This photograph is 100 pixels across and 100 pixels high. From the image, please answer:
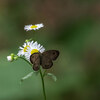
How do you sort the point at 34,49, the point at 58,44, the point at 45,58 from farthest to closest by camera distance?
1. the point at 58,44
2. the point at 34,49
3. the point at 45,58

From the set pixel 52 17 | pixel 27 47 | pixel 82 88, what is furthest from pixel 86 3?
pixel 27 47

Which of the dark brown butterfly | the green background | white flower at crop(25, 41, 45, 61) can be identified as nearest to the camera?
the dark brown butterfly

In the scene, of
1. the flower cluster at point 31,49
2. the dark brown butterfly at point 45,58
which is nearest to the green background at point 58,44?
the flower cluster at point 31,49

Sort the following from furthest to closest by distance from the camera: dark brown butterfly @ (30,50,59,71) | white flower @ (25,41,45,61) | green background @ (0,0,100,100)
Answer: green background @ (0,0,100,100)
white flower @ (25,41,45,61)
dark brown butterfly @ (30,50,59,71)

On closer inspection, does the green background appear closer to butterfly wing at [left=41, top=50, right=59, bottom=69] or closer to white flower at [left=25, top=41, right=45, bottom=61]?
white flower at [left=25, top=41, right=45, bottom=61]

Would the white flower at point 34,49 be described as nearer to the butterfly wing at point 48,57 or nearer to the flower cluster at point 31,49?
the flower cluster at point 31,49

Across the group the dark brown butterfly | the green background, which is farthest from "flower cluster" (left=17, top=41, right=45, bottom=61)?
the green background

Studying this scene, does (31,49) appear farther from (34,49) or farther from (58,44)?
(58,44)

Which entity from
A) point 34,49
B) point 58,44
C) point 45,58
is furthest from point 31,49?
point 58,44

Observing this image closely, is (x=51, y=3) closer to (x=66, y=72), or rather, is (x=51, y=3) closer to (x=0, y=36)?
(x=0, y=36)

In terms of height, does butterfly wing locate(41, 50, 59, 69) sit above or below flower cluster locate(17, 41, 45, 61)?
below
